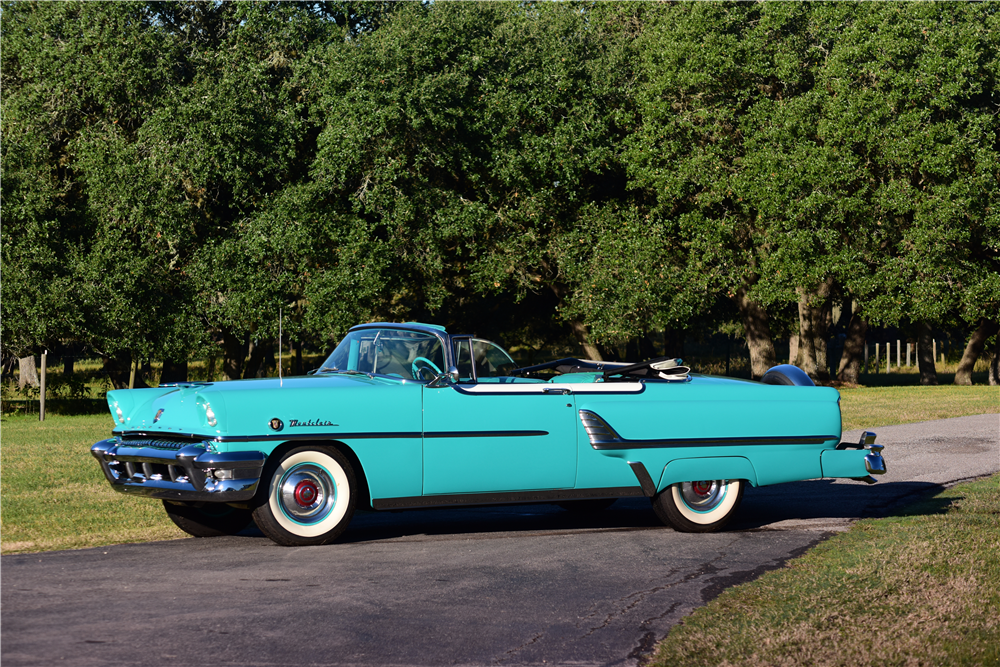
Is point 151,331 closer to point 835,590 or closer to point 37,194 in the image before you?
point 37,194

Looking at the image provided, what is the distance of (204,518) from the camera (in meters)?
8.52

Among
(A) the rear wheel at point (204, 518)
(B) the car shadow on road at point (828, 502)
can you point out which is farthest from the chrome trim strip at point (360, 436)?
(B) the car shadow on road at point (828, 502)

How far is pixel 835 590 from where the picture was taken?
6.52 m

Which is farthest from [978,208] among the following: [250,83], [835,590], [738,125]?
[835,590]

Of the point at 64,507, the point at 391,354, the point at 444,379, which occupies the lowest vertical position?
the point at 64,507

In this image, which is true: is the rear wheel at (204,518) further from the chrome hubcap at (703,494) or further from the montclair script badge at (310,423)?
the chrome hubcap at (703,494)

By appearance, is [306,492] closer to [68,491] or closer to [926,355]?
[68,491]

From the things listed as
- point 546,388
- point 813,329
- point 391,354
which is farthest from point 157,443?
point 813,329

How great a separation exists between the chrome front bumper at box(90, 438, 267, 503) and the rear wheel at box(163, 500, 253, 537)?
797 mm

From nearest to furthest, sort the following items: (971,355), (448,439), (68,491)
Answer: (448,439) → (68,491) → (971,355)

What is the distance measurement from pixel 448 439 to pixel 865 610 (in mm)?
3073

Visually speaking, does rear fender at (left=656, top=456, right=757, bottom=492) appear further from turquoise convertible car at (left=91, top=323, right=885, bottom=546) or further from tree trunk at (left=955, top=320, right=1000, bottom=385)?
tree trunk at (left=955, top=320, right=1000, bottom=385)

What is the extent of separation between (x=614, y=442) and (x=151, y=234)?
20.0 metres

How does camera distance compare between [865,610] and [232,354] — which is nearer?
[865,610]
